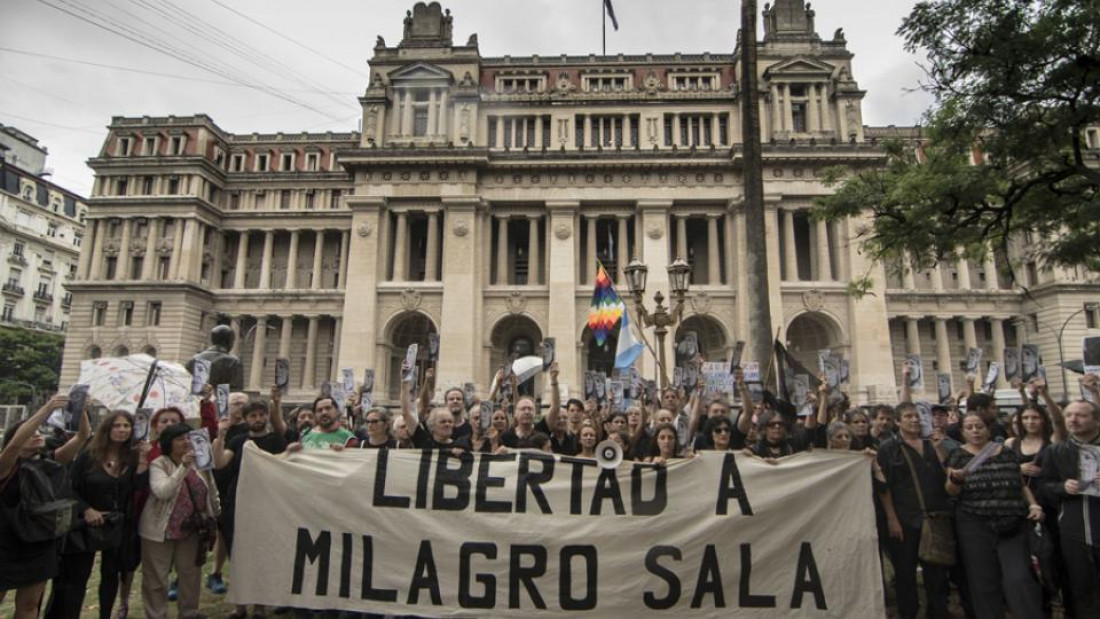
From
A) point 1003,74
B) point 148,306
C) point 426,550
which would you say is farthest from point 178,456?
point 148,306

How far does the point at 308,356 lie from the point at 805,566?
4717 cm

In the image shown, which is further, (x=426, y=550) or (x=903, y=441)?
(x=903, y=441)

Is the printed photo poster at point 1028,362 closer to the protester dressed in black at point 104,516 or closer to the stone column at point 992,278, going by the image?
the protester dressed in black at point 104,516

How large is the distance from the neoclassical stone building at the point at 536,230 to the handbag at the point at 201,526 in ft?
96.5

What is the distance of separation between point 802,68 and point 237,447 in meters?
42.3

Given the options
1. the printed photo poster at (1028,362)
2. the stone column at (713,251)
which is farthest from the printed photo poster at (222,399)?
the stone column at (713,251)

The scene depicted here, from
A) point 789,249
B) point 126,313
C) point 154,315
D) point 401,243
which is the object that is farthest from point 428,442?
point 126,313

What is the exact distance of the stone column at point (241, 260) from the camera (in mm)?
50000

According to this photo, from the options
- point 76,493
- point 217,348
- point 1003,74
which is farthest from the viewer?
point 1003,74

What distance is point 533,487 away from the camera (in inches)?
246

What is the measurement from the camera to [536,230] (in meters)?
38.9

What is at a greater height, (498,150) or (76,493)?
(498,150)

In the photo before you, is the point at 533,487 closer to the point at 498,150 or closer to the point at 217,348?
the point at 217,348

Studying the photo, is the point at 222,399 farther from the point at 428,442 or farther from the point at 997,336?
the point at 997,336
